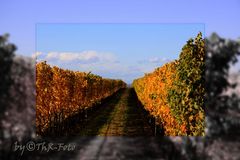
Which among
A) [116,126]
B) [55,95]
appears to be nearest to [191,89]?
[55,95]

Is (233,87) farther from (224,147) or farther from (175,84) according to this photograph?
(175,84)

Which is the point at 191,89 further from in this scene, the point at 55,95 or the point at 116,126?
the point at 116,126

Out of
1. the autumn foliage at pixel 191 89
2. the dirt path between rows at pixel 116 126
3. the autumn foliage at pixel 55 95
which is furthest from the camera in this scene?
the dirt path between rows at pixel 116 126

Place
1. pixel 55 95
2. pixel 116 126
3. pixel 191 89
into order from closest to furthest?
pixel 191 89, pixel 55 95, pixel 116 126

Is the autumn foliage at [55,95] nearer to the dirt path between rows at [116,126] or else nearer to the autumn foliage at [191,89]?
the dirt path between rows at [116,126]

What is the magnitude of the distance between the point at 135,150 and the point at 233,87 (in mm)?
2543

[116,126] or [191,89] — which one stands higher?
[191,89]

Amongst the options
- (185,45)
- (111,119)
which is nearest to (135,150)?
(185,45)

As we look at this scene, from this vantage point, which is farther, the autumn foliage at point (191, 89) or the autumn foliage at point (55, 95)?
the autumn foliage at point (55, 95)

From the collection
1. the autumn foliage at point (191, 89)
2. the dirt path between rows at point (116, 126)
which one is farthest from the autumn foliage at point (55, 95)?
the autumn foliage at point (191, 89)

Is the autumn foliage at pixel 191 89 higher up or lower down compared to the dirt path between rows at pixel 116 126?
higher up

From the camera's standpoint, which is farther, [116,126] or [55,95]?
[116,126]

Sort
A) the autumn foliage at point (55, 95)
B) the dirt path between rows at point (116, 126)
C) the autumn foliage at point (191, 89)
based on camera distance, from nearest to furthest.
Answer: the autumn foliage at point (191, 89)
the autumn foliage at point (55, 95)
the dirt path between rows at point (116, 126)

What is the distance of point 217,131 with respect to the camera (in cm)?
885
